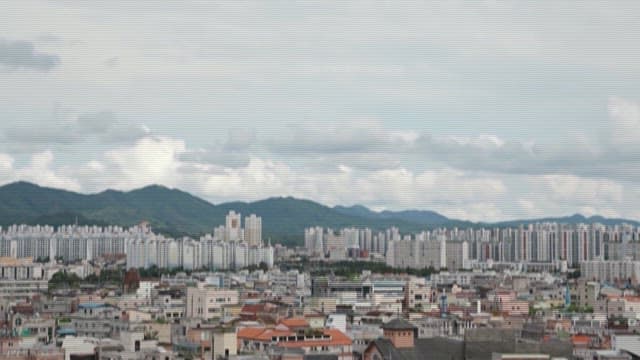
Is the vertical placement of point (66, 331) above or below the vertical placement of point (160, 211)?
below

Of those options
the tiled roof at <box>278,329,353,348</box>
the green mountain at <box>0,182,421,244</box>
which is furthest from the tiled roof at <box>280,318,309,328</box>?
the green mountain at <box>0,182,421,244</box>

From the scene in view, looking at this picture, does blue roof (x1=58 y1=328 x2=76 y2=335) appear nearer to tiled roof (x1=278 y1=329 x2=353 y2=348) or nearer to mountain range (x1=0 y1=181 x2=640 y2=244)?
tiled roof (x1=278 y1=329 x2=353 y2=348)

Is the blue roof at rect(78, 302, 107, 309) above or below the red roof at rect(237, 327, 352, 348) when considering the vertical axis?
below

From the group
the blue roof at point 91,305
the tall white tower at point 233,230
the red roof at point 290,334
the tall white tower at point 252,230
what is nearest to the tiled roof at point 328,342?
the red roof at point 290,334

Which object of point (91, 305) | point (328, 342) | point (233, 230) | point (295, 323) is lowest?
point (91, 305)

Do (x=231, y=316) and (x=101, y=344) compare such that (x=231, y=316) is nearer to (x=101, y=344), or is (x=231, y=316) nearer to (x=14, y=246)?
(x=101, y=344)

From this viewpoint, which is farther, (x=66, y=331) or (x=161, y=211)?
(x=161, y=211)

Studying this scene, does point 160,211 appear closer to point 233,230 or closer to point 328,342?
point 233,230

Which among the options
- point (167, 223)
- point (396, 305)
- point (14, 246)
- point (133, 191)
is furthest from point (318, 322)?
point (133, 191)

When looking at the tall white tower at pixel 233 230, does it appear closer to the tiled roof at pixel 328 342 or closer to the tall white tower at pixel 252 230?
the tall white tower at pixel 252 230

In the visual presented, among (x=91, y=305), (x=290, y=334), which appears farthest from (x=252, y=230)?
(x=290, y=334)
